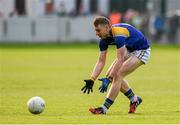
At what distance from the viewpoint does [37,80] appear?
1224 inches

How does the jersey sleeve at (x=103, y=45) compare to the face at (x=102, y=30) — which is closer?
the face at (x=102, y=30)

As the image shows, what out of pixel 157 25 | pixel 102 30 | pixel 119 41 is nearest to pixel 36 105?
pixel 102 30

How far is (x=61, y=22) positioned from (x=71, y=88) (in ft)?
119

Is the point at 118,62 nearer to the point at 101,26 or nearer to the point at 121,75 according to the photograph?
the point at 121,75

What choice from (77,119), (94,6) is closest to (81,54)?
(94,6)

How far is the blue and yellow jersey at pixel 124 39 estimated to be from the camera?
18.4 meters

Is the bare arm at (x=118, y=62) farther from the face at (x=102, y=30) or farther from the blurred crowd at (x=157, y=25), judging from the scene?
the blurred crowd at (x=157, y=25)

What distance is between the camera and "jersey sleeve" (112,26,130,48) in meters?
18.3

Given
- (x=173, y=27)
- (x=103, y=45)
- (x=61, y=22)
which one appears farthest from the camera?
(x=173, y=27)

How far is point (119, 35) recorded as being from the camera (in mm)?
18453

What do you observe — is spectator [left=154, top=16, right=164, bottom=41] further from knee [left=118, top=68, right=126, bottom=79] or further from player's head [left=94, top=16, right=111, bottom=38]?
player's head [left=94, top=16, right=111, bottom=38]

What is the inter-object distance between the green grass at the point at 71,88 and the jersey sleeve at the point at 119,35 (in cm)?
151

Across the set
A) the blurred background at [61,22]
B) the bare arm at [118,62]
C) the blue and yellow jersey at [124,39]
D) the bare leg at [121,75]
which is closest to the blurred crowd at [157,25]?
the blurred background at [61,22]

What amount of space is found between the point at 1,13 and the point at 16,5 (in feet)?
4.81
